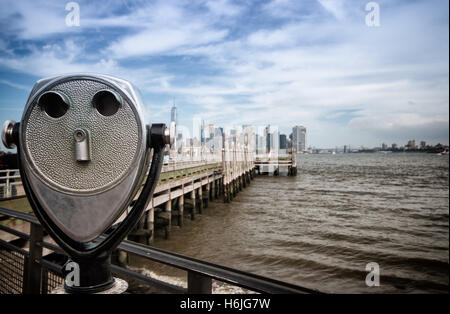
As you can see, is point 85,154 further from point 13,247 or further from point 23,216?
point 13,247

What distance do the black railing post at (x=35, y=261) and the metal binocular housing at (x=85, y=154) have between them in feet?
4.33

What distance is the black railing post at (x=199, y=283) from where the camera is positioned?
120 centimetres

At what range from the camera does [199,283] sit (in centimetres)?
120

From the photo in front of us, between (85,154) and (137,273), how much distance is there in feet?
2.49

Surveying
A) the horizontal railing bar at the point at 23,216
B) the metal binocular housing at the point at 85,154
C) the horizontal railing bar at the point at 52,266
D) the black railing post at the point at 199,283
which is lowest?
the horizontal railing bar at the point at 52,266

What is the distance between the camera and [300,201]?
19.6m

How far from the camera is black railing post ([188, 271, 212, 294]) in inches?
47.1

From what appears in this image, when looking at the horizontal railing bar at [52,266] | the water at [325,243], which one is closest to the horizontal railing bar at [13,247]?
the horizontal railing bar at [52,266]

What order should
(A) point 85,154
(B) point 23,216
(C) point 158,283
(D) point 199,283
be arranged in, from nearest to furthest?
(A) point 85,154 < (D) point 199,283 < (C) point 158,283 < (B) point 23,216

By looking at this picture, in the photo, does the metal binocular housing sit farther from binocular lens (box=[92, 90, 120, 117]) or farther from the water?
the water

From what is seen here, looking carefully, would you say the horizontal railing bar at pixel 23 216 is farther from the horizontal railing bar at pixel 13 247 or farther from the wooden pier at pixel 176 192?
the wooden pier at pixel 176 192

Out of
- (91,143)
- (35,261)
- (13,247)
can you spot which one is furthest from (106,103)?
(13,247)
